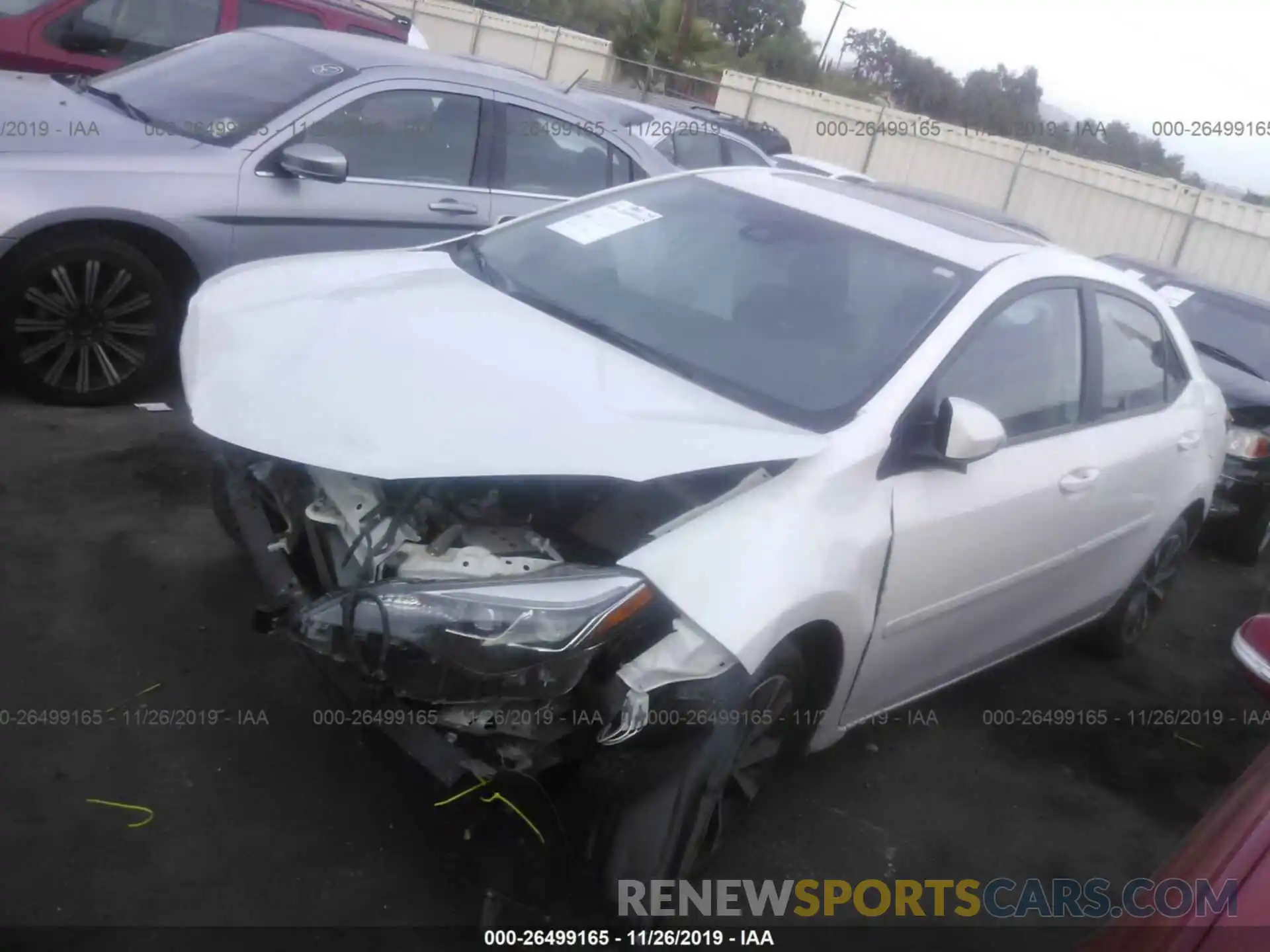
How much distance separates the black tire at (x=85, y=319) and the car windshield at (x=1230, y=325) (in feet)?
19.7

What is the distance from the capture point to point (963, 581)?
3.37 meters

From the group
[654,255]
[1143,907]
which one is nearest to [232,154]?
[654,255]

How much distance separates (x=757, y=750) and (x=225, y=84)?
13.6ft

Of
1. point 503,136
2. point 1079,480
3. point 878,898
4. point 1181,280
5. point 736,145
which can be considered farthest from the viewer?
point 736,145

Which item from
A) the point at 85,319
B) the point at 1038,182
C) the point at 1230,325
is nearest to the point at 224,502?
the point at 85,319

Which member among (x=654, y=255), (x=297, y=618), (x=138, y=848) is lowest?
(x=138, y=848)

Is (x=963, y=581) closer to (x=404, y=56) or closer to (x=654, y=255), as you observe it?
(x=654, y=255)

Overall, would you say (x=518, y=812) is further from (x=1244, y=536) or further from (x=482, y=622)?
(x=1244, y=536)

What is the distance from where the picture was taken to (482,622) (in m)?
2.42

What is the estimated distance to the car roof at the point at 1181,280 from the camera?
7820mm

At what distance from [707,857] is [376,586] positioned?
1.07m

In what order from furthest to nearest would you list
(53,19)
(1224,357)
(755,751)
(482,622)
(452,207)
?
(1224,357), (53,19), (452,207), (755,751), (482,622)

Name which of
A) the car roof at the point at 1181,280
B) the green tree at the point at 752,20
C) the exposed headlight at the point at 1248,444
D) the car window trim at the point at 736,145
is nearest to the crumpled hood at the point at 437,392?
the exposed headlight at the point at 1248,444

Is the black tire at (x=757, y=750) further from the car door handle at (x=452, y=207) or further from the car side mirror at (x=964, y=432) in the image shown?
the car door handle at (x=452, y=207)
